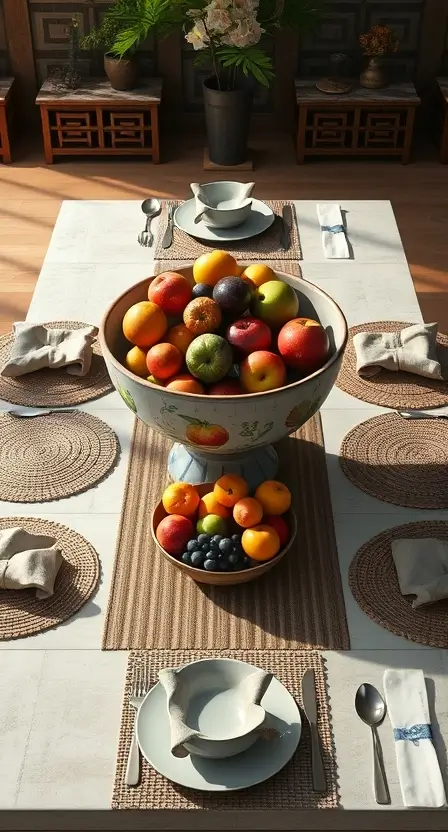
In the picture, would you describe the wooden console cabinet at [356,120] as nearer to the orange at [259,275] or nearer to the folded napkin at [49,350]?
the folded napkin at [49,350]

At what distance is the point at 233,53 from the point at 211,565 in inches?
120

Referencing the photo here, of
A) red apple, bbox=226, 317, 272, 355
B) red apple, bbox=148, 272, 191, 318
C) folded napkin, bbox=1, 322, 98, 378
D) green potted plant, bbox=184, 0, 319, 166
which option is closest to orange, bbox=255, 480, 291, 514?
red apple, bbox=226, 317, 272, 355

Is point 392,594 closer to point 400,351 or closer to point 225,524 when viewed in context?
point 225,524

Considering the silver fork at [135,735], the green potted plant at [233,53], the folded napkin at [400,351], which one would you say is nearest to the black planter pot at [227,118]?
the green potted plant at [233,53]

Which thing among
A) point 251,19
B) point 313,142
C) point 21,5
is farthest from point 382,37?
point 21,5

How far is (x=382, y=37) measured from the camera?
170 inches

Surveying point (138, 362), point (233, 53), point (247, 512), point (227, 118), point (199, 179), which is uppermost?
point (138, 362)

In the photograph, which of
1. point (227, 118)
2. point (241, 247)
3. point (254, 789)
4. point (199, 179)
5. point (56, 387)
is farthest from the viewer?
point (199, 179)

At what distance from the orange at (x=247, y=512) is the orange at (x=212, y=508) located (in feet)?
0.08

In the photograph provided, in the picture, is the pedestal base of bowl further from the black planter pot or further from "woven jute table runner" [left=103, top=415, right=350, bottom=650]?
the black planter pot

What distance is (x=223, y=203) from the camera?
8.07 ft

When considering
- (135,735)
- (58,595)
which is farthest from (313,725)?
(58,595)

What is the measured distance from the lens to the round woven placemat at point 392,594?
1351mm

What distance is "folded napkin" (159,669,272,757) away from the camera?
1142 mm
